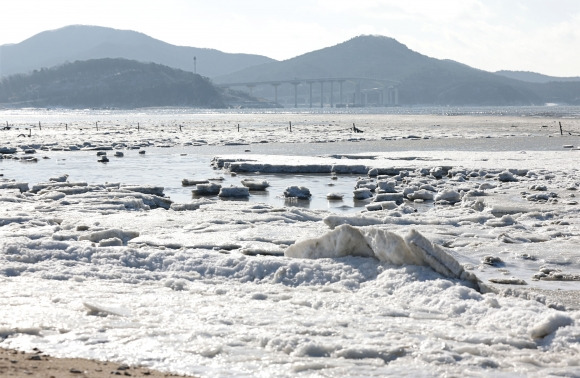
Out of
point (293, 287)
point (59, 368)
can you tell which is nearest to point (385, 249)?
point (293, 287)

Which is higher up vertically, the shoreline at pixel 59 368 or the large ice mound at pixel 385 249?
the large ice mound at pixel 385 249

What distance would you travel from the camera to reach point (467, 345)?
6.15 meters

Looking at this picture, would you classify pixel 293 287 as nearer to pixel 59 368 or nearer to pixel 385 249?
pixel 385 249

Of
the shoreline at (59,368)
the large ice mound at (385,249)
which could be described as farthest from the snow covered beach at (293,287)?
the shoreline at (59,368)

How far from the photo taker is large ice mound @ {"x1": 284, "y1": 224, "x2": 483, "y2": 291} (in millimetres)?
7875

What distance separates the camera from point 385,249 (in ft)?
27.1

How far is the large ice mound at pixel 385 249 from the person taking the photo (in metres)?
7.88

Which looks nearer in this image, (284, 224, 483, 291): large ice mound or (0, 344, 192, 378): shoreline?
(0, 344, 192, 378): shoreline

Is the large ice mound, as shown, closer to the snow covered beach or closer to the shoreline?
the snow covered beach

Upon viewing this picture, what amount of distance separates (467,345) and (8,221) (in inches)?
336

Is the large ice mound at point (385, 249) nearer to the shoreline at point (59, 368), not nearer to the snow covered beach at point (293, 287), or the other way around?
the snow covered beach at point (293, 287)

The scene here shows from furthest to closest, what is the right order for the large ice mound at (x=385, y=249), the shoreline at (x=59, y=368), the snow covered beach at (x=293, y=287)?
the large ice mound at (x=385, y=249)
the snow covered beach at (x=293, y=287)
the shoreline at (x=59, y=368)

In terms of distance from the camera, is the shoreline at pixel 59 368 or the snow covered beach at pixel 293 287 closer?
the shoreline at pixel 59 368

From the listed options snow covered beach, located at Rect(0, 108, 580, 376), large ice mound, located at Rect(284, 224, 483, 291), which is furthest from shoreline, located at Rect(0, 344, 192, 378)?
large ice mound, located at Rect(284, 224, 483, 291)
